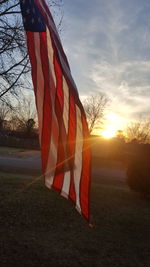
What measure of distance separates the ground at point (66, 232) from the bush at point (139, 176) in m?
0.77

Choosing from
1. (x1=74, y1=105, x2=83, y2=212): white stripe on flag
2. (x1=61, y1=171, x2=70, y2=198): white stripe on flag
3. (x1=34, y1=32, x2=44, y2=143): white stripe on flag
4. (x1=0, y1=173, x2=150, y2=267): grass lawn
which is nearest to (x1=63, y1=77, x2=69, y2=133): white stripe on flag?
(x1=74, y1=105, x2=83, y2=212): white stripe on flag

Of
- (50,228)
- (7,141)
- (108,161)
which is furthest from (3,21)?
(7,141)

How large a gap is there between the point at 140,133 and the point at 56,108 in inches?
2038

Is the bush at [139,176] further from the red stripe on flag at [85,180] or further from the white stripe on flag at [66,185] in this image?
the white stripe on flag at [66,185]

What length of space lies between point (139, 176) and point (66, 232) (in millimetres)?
A: 4522

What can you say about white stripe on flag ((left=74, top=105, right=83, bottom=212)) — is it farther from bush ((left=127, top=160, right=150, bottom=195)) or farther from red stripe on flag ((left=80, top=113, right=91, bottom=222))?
bush ((left=127, top=160, right=150, bottom=195))

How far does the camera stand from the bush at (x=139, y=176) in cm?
926

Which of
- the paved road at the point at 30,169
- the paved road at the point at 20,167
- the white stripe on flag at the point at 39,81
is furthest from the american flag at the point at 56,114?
the paved road at the point at 20,167

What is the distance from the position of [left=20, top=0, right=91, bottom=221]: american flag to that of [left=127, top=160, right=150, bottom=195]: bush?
618 centimetres

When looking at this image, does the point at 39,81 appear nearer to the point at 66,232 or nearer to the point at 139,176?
the point at 66,232

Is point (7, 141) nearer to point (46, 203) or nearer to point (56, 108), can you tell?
point (46, 203)

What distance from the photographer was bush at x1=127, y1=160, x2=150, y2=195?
9.26 meters

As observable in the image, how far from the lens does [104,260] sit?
4.46 m

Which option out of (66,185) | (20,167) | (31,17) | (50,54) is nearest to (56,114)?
(50,54)
